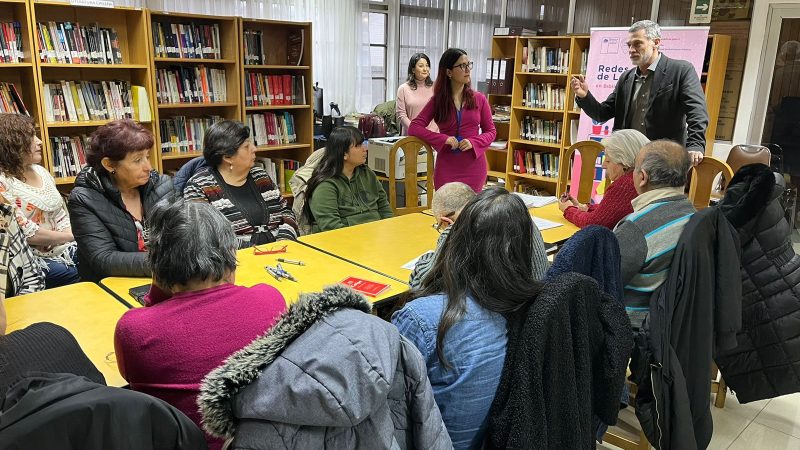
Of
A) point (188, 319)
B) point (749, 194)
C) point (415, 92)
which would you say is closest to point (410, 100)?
point (415, 92)

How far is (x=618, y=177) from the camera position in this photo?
2.75 metres

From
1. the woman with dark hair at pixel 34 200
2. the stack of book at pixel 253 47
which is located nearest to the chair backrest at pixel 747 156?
the stack of book at pixel 253 47

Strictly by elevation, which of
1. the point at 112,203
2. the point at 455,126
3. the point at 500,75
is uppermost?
the point at 500,75

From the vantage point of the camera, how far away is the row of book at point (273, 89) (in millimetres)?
5152

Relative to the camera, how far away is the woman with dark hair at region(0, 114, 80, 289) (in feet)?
9.09

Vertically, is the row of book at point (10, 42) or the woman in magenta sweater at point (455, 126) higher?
the row of book at point (10, 42)

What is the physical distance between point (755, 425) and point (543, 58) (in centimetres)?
421

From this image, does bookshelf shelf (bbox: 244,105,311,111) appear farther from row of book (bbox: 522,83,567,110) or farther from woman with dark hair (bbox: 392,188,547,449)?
woman with dark hair (bbox: 392,188,547,449)

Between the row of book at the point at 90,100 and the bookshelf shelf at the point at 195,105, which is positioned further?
the bookshelf shelf at the point at 195,105

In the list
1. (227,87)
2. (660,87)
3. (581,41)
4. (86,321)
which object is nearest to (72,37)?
(227,87)

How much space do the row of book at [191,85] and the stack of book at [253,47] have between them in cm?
26

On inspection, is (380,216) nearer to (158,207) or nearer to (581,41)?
(158,207)

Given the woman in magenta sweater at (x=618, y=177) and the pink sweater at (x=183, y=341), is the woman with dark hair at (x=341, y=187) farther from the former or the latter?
the pink sweater at (x=183, y=341)

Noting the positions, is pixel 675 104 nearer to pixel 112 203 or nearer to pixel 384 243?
pixel 384 243
